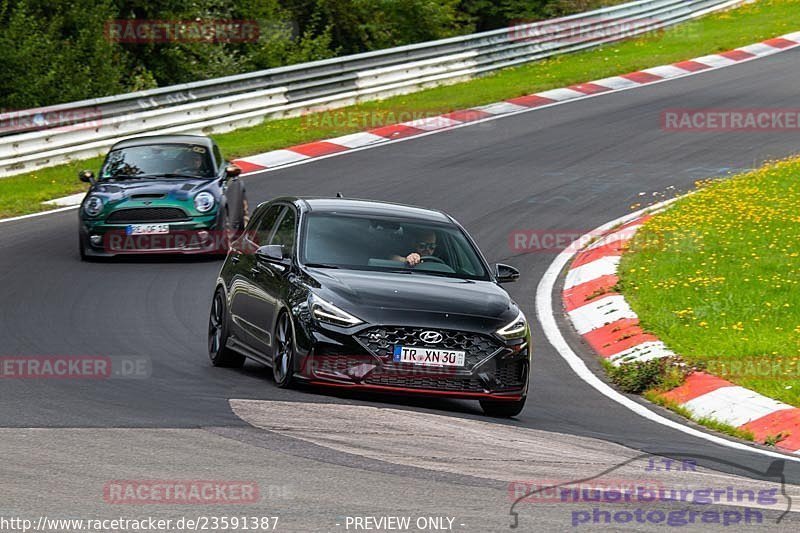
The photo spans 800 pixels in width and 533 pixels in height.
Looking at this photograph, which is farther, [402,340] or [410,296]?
[410,296]

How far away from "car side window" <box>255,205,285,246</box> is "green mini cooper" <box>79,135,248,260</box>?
5.52m

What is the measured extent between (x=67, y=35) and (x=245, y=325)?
807 inches

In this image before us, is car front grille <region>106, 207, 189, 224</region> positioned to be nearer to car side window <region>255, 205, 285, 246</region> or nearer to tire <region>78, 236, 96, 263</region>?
tire <region>78, 236, 96, 263</region>

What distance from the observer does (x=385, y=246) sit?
11.4 metres

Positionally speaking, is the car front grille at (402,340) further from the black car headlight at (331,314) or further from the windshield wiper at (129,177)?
the windshield wiper at (129,177)

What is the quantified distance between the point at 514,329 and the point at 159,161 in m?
9.57

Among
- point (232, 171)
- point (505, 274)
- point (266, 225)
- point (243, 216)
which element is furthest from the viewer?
point (243, 216)

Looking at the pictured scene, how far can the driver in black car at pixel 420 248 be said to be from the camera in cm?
1126

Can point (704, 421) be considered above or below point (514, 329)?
below

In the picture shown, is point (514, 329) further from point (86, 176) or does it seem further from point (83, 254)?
point (86, 176)

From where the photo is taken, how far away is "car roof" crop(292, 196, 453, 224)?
11711 mm

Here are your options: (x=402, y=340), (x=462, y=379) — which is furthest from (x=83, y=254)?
(x=462, y=379)

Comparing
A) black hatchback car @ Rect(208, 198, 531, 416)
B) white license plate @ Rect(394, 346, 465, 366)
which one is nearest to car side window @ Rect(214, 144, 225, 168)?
black hatchback car @ Rect(208, 198, 531, 416)

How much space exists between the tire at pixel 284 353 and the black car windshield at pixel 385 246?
1.86ft
